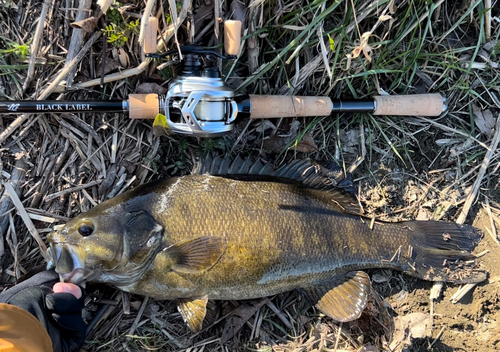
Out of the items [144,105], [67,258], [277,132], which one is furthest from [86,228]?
[277,132]

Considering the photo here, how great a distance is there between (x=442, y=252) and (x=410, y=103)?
1.20 m

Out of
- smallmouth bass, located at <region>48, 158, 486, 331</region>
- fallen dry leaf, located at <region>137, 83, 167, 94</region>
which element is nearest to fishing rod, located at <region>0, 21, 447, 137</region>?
fallen dry leaf, located at <region>137, 83, 167, 94</region>

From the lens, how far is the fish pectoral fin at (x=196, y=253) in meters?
2.65

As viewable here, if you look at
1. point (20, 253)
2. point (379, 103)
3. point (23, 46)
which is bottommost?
point (20, 253)

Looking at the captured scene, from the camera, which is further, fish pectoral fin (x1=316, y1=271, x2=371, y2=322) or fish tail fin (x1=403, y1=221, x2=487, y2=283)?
fish tail fin (x1=403, y1=221, x2=487, y2=283)

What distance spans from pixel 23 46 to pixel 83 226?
1418 millimetres

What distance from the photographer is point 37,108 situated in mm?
2738

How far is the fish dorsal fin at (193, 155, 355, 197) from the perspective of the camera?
294 cm

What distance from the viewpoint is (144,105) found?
9.05ft

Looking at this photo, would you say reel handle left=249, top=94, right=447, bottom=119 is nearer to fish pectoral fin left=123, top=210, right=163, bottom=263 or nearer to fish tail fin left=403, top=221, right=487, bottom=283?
fish tail fin left=403, top=221, right=487, bottom=283

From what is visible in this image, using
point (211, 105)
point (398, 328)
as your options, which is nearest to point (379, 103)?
point (211, 105)

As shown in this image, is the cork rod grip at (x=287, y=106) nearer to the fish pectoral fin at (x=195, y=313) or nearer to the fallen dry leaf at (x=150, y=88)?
the fallen dry leaf at (x=150, y=88)

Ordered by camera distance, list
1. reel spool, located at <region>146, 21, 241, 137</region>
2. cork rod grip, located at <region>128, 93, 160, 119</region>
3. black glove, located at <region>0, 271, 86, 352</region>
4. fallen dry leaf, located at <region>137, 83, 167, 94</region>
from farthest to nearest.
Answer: fallen dry leaf, located at <region>137, 83, 167, 94</region> < cork rod grip, located at <region>128, 93, 160, 119</region> < reel spool, located at <region>146, 21, 241, 137</region> < black glove, located at <region>0, 271, 86, 352</region>

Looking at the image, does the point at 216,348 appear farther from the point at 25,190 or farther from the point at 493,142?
the point at 493,142
